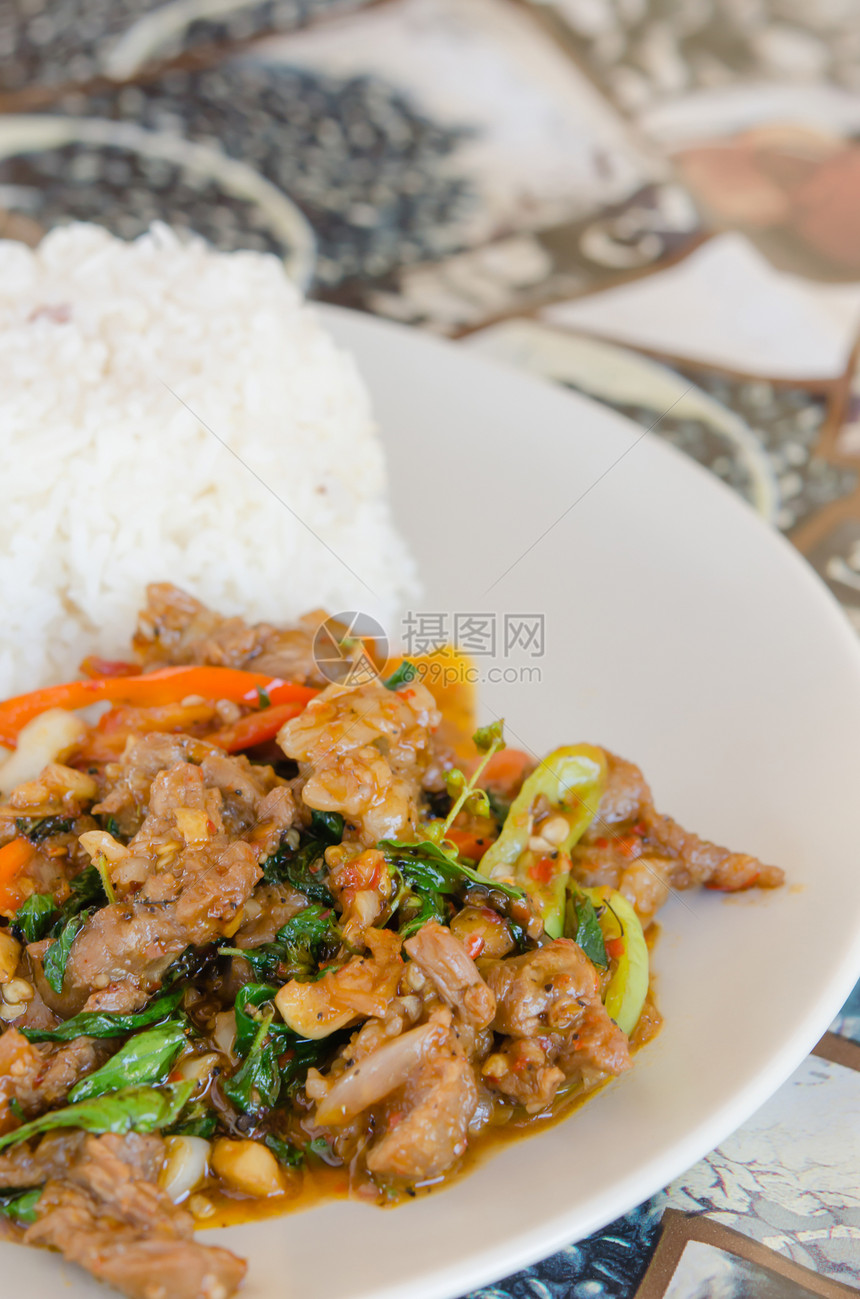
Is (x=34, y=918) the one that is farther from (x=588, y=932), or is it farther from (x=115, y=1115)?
(x=588, y=932)

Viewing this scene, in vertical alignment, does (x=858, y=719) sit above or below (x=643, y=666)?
above

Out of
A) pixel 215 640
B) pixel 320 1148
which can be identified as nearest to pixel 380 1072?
pixel 320 1148

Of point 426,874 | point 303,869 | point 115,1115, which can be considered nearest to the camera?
point 115,1115

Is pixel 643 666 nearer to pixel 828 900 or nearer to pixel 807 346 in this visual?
pixel 828 900

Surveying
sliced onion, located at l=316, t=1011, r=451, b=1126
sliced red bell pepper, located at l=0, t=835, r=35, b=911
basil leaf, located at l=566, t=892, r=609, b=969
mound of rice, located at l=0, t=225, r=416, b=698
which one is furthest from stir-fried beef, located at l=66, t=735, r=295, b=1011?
mound of rice, located at l=0, t=225, r=416, b=698

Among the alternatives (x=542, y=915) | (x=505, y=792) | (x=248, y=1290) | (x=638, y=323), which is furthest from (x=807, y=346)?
(x=248, y=1290)
